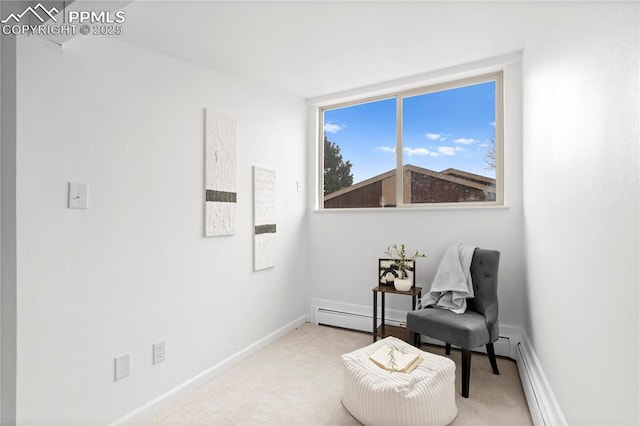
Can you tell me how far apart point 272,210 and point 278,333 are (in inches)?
46.7

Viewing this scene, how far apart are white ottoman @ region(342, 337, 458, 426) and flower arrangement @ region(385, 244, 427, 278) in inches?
36.2

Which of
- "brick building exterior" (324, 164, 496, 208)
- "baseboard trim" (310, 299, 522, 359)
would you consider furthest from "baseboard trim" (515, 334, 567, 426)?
"brick building exterior" (324, 164, 496, 208)

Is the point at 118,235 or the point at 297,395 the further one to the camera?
the point at 297,395

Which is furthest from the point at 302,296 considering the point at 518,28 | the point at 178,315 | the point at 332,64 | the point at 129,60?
the point at 518,28

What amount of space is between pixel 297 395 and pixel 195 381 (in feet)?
2.41

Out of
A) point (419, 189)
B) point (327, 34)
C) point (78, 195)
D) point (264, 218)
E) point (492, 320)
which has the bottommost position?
point (492, 320)

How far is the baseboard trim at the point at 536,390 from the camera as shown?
1606 mm

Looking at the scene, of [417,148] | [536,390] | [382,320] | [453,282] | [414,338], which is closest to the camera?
[536,390]

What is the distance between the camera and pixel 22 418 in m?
1.54

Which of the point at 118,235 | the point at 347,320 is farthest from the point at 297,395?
the point at 118,235

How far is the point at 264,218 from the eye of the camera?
309cm

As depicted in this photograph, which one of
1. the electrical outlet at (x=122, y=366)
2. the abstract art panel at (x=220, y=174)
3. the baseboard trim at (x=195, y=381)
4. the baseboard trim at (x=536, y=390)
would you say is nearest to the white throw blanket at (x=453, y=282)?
the baseboard trim at (x=536, y=390)

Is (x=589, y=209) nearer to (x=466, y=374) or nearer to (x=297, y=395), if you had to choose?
(x=466, y=374)

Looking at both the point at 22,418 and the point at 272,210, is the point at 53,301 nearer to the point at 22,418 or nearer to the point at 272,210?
the point at 22,418
